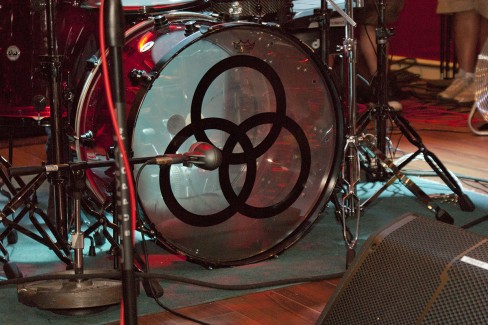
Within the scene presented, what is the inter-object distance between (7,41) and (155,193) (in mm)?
999

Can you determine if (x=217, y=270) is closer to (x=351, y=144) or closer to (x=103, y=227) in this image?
(x=103, y=227)

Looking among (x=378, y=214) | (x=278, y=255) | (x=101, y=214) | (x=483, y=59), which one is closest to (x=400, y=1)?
(x=483, y=59)

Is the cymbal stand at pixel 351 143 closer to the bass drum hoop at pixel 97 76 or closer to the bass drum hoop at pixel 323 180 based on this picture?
the bass drum hoop at pixel 323 180

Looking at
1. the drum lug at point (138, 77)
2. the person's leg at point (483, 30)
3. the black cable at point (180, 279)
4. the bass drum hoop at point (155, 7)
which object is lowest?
the black cable at point (180, 279)

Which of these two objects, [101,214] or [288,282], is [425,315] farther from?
[101,214]

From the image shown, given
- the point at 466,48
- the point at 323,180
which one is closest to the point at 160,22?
the point at 323,180

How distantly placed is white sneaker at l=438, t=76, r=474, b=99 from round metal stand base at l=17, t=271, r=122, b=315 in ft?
13.8

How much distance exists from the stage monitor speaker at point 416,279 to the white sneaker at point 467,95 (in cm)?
436

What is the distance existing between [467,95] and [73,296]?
4.33m

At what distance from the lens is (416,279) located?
65.2 inches

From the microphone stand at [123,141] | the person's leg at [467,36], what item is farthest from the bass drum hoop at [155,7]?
the person's leg at [467,36]

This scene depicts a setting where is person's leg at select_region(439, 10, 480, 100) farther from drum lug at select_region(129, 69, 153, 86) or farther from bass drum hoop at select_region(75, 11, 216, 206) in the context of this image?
drum lug at select_region(129, 69, 153, 86)

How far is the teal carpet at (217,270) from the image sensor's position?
247 cm

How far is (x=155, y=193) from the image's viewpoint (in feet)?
8.87
